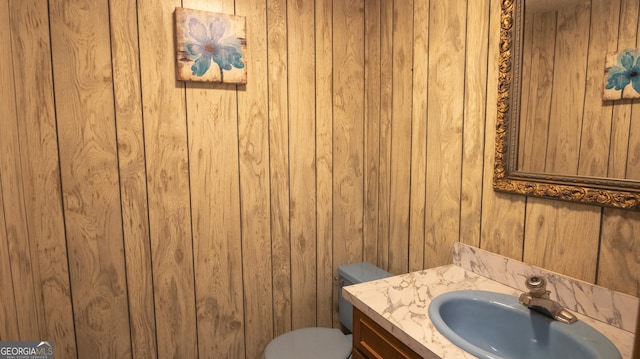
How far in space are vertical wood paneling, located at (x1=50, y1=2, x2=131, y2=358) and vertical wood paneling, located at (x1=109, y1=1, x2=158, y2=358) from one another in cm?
3

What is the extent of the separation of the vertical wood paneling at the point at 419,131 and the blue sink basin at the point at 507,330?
523 mm

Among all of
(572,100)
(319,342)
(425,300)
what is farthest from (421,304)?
(572,100)

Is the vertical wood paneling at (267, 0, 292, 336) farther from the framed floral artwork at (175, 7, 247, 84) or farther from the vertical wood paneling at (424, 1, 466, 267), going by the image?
the vertical wood paneling at (424, 1, 466, 267)

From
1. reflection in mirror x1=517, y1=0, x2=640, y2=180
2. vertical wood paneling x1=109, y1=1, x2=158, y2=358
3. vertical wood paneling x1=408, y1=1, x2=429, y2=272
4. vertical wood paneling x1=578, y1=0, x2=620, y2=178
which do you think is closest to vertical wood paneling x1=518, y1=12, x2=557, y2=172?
reflection in mirror x1=517, y1=0, x2=640, y2=180

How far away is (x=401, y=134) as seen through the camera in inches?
71.8

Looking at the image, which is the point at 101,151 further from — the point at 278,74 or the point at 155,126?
the point at 278,74

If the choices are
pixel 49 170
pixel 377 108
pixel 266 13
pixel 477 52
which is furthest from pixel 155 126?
pixel 477 52

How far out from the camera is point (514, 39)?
4.10 feet

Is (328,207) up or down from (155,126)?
down

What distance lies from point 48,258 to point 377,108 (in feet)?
5.72

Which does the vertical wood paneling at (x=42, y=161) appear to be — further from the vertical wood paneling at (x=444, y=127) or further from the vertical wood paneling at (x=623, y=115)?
the vertical wood paneling at (x=623, y=115)

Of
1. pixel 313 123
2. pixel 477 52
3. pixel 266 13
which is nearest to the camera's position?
pixel 477 52

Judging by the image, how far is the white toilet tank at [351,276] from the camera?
189 centimetres

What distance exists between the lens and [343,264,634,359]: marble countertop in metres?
0.94
